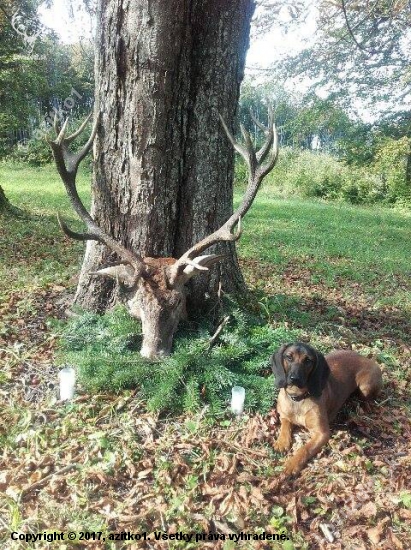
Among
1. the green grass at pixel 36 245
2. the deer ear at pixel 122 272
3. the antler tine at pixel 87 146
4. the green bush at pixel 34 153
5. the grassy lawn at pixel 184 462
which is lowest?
the grassy lawn at pixel 184 462

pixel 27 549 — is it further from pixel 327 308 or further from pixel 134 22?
pixel 327 308

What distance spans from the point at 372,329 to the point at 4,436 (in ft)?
14.3

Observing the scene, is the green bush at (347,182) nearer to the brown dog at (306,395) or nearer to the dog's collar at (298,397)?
the brown dog at (306,395)

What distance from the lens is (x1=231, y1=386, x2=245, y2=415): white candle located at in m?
3.97

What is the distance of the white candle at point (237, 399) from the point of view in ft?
13.0

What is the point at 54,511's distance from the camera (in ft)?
10.1

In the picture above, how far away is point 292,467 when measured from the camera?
3551mm

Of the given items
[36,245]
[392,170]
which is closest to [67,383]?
[36,245]

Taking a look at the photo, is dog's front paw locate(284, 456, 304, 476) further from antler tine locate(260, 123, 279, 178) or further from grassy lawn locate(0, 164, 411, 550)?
antler tine locate(260, 123, 279, 178)

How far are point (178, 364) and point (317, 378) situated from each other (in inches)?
45.2

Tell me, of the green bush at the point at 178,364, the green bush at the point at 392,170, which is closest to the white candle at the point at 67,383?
the green bush at the point at 178,364

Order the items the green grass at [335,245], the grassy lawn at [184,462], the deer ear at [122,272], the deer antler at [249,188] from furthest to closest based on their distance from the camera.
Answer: the green grass at [335,245], the deer ear at [122,272], the deer antler at [249,188], the grassy lawn at [184,462]

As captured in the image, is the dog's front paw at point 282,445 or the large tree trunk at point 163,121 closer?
the dog's front paw at point 282,445

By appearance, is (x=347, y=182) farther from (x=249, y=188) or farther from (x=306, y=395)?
(x=306, y=395)
